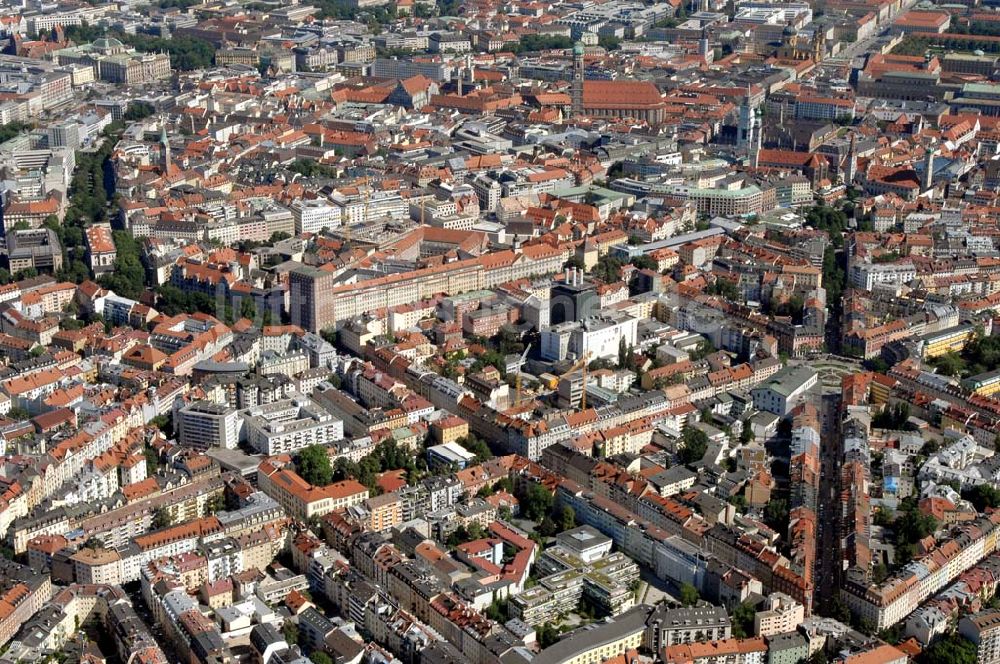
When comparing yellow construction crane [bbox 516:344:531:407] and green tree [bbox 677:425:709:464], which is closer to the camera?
green tree [bbox 677:425:709:464]

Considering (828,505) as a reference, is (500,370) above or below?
above

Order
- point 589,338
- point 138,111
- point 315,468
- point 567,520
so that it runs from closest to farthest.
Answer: point 567,520
point 315,468
point 589,338
point 138,111

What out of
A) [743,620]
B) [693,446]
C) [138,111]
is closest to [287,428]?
[693,446]

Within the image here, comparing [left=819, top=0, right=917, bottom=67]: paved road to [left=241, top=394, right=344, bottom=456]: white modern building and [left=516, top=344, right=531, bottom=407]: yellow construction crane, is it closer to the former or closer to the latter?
[left=516, top=344, right=531, bottom=407]: yellow construction crane

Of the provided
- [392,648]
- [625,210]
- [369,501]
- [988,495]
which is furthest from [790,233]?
[392,648]

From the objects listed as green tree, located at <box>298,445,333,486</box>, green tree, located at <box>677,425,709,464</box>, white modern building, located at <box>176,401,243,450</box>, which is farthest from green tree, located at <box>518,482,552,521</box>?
white modern building, located at <box>176,401,243,450</box>

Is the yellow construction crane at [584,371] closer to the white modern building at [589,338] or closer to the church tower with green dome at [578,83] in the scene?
the white modern building at [589,338]

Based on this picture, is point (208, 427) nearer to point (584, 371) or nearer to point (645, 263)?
point (584, 371)

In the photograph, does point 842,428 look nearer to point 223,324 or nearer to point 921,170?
point 223,324

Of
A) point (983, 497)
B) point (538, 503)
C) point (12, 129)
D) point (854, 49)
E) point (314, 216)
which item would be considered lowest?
point (983, 497)
